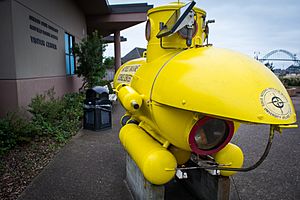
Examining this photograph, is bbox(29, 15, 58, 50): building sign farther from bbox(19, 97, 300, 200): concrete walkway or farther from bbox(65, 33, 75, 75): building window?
bbox(19, 97, 300, 200): concrete walkway

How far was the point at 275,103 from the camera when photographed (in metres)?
1.55

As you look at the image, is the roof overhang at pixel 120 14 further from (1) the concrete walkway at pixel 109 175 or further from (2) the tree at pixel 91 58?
(1) the concrete walkway at pixel 109 175

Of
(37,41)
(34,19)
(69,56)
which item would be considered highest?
(34,19)

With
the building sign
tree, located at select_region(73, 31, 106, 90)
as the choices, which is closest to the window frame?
tree, located at select_region(73, 31, 106, 90)

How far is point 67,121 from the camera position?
636 cm

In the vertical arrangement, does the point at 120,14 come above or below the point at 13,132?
above

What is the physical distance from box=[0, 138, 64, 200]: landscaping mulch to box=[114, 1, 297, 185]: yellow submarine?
1583 mm

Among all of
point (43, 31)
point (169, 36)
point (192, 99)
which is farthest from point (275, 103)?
point (43, 31)

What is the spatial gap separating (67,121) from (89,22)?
959 centimetres

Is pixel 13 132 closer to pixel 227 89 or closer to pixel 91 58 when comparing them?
pixel 227 89

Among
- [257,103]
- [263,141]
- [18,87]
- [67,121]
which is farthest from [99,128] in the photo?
[257,103]

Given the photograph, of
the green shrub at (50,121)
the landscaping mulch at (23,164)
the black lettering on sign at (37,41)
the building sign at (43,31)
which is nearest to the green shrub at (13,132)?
the landscaping mulch at (23,164)

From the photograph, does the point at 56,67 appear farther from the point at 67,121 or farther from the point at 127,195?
the point at 127,195

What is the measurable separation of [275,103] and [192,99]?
53 cm
